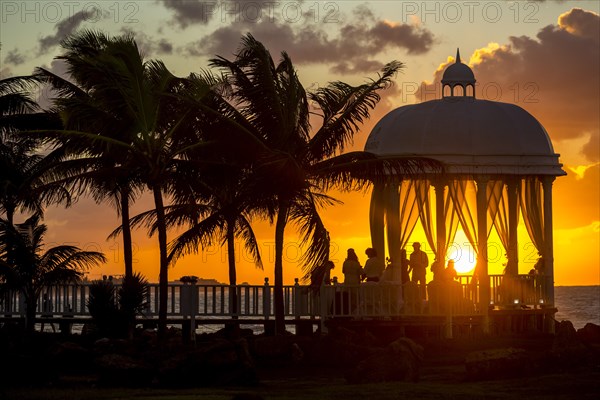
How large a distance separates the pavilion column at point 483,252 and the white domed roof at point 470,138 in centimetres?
57

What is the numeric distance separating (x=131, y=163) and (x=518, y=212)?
38.7 ft

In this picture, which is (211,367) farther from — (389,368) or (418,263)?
(418,263)

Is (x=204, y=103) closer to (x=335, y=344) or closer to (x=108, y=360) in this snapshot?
(x=335, y=344)

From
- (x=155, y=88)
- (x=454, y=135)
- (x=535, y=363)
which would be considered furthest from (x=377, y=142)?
(x=535, y=363)

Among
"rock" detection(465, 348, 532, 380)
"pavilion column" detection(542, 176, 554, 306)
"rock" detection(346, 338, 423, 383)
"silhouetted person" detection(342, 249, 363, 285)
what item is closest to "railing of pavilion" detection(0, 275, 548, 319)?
"silhouetted person" detection(342, 249, 363, 285)

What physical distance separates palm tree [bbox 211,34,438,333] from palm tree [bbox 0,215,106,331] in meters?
6.54

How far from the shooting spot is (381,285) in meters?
37.3

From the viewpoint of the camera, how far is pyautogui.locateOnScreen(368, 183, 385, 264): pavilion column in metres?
40.2

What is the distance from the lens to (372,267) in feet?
125

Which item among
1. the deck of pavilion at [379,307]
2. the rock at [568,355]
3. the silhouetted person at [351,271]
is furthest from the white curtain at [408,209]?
the rock at [568,355]

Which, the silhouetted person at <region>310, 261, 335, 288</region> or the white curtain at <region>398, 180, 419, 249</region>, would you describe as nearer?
the silhouetted person at <region>310, 261, 335, 288</region>

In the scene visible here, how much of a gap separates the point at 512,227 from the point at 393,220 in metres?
3.92

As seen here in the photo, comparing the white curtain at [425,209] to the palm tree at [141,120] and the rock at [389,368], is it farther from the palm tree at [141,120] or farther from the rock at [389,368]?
the rock at [389,368]

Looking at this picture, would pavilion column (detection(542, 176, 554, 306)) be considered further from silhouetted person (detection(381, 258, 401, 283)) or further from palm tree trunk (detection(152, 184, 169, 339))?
palm tree trunk (detection(152, 184, 169, 339))
